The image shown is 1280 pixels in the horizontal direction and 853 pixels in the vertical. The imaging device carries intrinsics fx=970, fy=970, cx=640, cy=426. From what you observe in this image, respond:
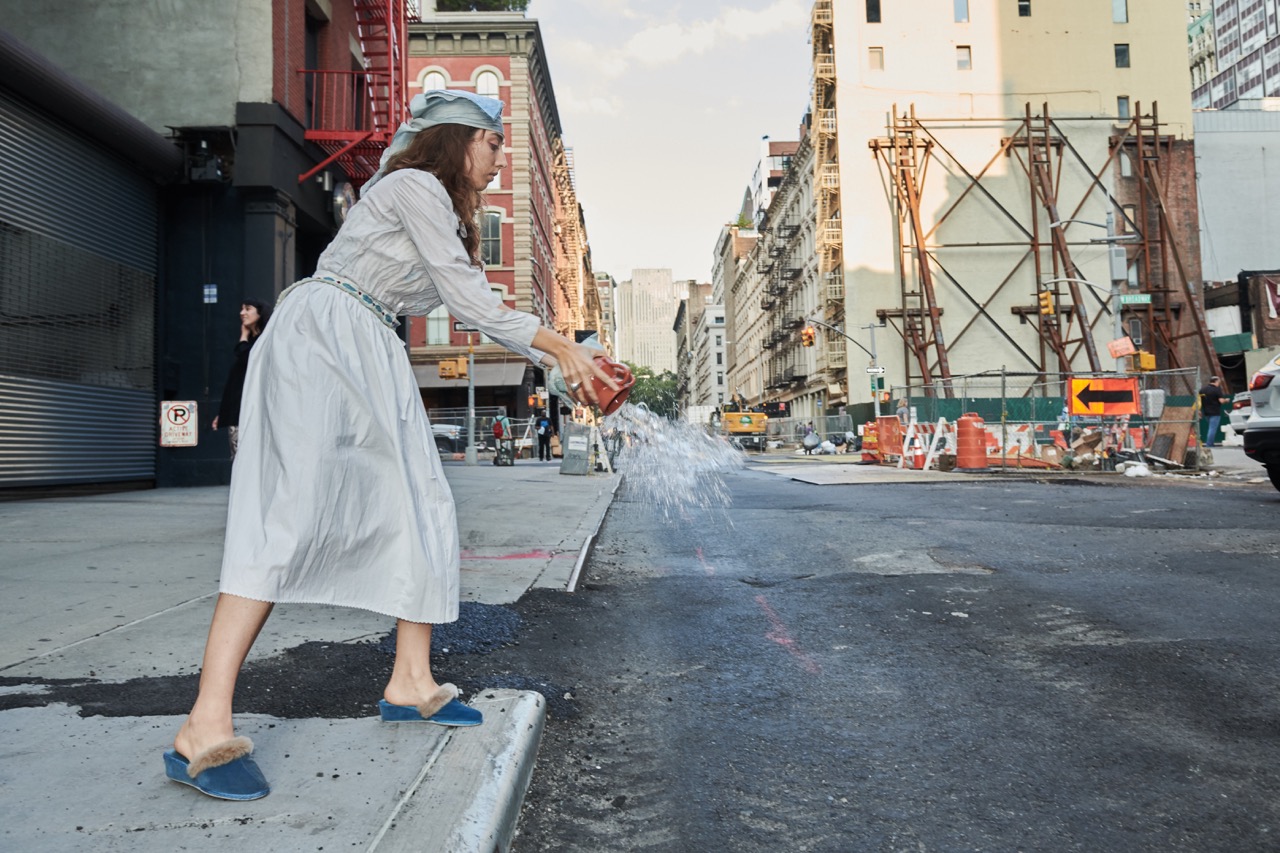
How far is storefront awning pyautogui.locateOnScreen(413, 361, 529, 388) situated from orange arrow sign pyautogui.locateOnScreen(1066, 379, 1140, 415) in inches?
990

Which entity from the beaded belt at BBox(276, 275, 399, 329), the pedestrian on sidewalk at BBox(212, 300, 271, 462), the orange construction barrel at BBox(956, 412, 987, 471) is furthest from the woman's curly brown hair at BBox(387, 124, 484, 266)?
the orange construction barrel at BBox(956, 412, 987, 471)

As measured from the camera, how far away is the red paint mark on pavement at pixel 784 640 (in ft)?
12.2

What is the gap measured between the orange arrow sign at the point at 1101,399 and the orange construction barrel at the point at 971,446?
177 cm

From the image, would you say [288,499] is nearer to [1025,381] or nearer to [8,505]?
[8,505]

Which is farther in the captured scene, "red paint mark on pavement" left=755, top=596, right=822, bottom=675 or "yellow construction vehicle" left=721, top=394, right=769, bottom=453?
"yellow construction vehicle" left=721, top=394, right=769, bottom=453

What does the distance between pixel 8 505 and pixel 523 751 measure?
993cm

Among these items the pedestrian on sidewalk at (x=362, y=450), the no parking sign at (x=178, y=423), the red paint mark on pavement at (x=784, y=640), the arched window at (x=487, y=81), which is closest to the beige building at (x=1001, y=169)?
the arched window at (x=487, y=81)

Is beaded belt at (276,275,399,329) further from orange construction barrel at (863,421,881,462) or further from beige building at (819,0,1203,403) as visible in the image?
beige building at (819,0,1203,403)

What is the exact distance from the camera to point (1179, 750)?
8.86ft

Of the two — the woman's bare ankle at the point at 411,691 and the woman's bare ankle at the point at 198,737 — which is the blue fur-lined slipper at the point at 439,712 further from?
the woman's bare ankle at the point at 198,737

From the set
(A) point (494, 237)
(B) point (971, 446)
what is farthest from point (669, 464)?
(A) point (494, 237)

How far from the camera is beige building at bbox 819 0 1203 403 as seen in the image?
45031 mm

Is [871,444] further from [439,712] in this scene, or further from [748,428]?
[748,428]

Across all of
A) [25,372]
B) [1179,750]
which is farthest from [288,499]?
[25,372]
